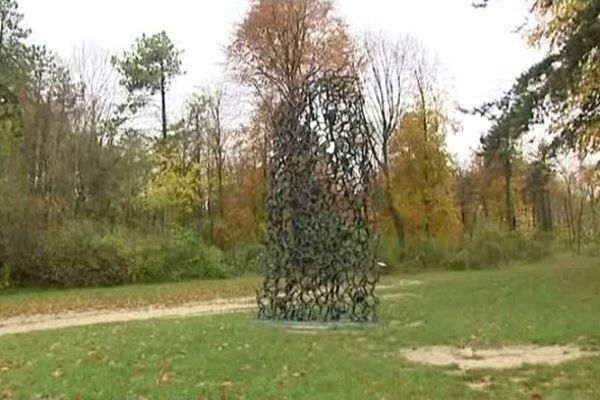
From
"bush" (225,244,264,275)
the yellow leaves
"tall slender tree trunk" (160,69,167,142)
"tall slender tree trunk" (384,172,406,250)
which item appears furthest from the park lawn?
"tall slender tree trunk" (160,69,167,142)

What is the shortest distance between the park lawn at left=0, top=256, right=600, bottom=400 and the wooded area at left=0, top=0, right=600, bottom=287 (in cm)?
459

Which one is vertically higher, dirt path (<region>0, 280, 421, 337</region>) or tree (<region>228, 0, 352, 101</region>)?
tree (<region>228, 0, 352, 101</region>)

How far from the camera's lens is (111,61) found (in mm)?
38156

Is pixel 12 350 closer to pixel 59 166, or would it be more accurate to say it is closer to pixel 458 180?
pixel 59 166

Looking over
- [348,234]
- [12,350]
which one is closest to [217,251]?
[348,234]

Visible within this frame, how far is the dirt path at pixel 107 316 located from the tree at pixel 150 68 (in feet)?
71.3

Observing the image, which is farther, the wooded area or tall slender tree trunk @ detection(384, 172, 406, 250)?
tall slender tree trunk @ detection(384, 172, 406, 250)

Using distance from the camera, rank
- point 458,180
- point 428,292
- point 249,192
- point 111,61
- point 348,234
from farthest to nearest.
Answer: point 458,180 < point 111,61 < point 249,192 < point 428,292 < point 348,234

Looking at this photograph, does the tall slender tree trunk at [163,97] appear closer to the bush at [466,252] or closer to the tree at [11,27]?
the tree at [11,27]

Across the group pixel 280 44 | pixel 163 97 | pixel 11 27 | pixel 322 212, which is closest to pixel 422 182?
pixel 280 44

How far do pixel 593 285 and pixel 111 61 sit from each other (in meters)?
27.4

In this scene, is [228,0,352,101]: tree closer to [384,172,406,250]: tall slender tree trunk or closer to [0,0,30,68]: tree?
[384,172,406,250]: tall slender tree trunk

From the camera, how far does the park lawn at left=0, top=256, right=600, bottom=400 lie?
22.3ft

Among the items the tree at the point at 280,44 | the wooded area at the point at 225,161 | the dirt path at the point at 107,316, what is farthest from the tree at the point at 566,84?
the tree at the point at 280,44
